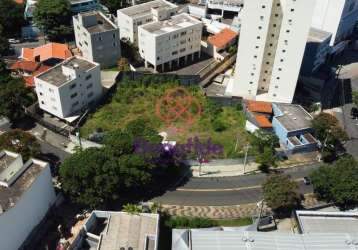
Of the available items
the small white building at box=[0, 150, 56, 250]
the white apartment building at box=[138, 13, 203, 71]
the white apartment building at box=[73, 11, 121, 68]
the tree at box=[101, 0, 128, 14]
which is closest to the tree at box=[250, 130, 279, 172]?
the white apartment building at box=[138, 13, 203, 71]

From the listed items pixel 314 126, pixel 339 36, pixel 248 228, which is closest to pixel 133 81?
pixel 314 126

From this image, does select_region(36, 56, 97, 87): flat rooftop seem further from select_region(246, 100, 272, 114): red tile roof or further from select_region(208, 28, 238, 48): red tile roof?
select_region(208, 28, 238, 48): red tile roof

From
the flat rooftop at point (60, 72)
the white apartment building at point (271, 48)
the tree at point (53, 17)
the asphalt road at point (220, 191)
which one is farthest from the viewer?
the tree at point (53, 17)

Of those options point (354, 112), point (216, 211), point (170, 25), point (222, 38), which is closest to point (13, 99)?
point (170, 25)

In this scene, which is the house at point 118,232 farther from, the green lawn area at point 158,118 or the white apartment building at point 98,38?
the white apartment building at point 98,38

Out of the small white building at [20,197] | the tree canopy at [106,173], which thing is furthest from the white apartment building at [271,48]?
the small white building at [20,197]

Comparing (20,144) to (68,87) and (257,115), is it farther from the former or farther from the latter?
(257,115)
